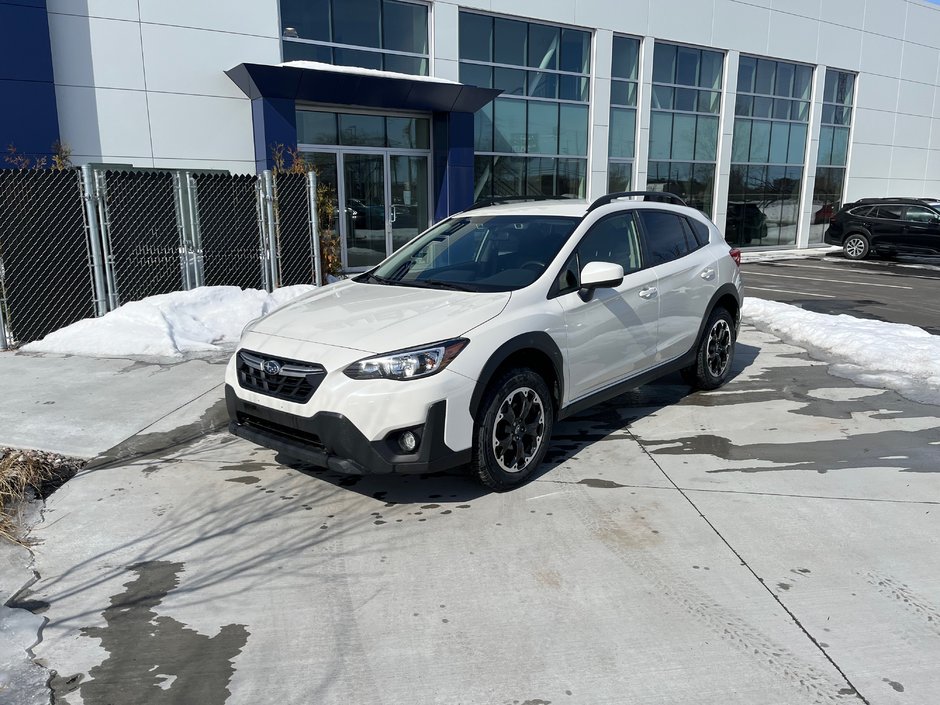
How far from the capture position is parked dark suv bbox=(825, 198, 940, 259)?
1927 centimetres

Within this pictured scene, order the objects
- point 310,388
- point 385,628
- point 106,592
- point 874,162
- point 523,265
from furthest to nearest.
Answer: point 874,162 → point 523,265 → point 310,388 → point 106,592 → point 385,628

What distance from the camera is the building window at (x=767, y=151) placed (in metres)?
21.8

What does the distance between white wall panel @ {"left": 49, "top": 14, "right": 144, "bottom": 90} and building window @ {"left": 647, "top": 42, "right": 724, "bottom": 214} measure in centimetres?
1295

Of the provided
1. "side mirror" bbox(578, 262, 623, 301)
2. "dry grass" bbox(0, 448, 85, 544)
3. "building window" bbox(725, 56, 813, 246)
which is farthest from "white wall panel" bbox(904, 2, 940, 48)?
"dry grass" bbox(0, 448, 85, 544)

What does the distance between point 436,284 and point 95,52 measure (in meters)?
10.3

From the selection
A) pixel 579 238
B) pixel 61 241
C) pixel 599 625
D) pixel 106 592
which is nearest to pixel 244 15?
pixel 61 241

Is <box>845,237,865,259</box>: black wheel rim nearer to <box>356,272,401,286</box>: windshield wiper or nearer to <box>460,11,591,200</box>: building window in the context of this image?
<box>460,11,591,200</box>: building window

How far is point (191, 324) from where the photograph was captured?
28.4ft

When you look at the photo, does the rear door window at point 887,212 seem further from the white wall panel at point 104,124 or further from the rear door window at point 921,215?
the white wall panel at point 104,124

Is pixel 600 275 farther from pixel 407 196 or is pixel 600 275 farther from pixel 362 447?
pixel 407 196

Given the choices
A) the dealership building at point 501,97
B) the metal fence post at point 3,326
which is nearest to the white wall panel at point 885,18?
the dealership building at point 501,97

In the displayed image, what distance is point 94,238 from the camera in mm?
8680

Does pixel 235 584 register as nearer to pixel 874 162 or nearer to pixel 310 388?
pixel 310 388

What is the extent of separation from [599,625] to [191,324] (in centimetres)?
695
